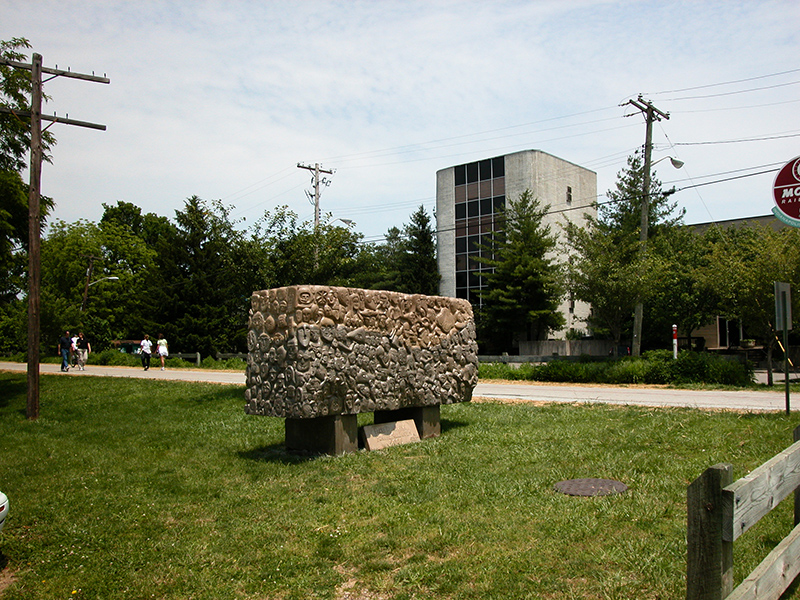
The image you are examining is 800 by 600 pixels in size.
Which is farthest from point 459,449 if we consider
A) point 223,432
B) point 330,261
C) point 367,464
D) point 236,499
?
point 330,261

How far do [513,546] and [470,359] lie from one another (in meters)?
5.91

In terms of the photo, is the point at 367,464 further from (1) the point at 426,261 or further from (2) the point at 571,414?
(1) the point at 426,261

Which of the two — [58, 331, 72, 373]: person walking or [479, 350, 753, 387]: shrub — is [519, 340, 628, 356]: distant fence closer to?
[479, 350, 753, 387]: shrub

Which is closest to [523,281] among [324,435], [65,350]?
[65,350]

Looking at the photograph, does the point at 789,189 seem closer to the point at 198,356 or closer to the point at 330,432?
the point at 330,432

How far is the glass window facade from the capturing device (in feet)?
139

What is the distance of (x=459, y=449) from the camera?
9305mm

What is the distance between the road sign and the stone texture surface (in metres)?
5.39

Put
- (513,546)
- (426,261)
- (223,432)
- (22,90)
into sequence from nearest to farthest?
1. (513,546)
2. (223,432)
3. (22,90)
4. (426,261)

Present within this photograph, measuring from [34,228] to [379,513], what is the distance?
38.9 feet

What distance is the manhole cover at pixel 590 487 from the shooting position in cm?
662

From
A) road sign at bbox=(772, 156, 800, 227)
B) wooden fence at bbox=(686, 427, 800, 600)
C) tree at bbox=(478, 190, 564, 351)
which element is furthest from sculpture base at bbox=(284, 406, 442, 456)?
tree at bbox=(478, 190, 564, 351)

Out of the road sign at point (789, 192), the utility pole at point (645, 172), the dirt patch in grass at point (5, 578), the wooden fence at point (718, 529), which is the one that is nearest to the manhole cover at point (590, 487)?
the road sign at point (789, 192)

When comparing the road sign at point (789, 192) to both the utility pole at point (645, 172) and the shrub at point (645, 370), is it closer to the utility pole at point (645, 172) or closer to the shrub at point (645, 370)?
the shrub at point (645, 370)
